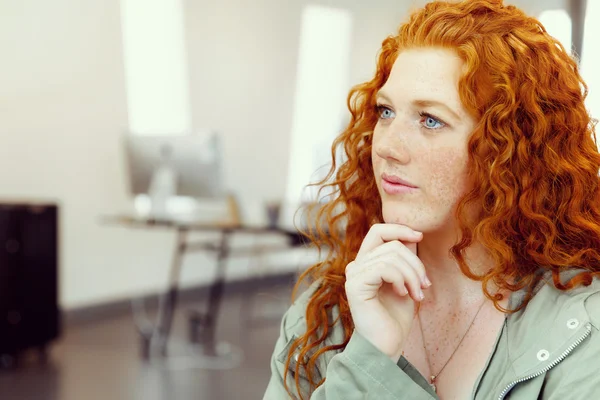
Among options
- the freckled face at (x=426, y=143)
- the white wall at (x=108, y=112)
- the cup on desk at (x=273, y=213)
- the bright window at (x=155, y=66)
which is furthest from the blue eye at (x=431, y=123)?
the bright window at (x=155, y=66)

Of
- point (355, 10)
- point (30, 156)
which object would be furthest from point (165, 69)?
point (355, 10)

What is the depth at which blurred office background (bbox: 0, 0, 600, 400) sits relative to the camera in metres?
3.64

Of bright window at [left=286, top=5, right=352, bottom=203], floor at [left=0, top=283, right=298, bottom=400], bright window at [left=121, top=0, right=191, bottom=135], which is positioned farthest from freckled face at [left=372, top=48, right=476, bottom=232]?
bright window at [left=286, top=5, right=352, bottom=203]

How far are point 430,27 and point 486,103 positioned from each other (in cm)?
15

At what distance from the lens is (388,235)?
1062mm

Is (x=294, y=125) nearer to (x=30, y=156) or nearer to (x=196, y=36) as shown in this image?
(x=196, y=36)

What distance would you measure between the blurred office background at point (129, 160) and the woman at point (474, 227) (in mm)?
1669

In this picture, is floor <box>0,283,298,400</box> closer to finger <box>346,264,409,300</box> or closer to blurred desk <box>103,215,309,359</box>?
blurred desk <box>103,215,309,359</box>

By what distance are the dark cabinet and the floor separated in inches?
5.8

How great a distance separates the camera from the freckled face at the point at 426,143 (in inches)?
41.1

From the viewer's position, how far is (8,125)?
4.23 metres

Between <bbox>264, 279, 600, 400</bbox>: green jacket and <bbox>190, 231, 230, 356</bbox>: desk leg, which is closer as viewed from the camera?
<bbox>264, 279, 600, 400</bbox>: green jacket

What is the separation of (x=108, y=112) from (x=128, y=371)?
77.6 inches

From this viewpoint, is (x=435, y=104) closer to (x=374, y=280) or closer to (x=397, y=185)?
(x=397, y=185)
